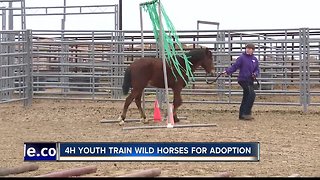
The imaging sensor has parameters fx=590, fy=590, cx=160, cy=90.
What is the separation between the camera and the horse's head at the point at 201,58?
1102 centimetres

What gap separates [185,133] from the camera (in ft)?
30.1

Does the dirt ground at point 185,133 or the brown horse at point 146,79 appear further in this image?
the brown horse at point 146,79

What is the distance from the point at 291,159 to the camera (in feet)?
23.6

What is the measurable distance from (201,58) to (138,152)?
199 inches

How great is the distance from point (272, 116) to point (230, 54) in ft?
6.49

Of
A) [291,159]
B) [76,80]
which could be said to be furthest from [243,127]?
[76,80]

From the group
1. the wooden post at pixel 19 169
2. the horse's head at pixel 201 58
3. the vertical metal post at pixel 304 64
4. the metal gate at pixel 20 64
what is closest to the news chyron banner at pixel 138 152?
the wooden post at pixel 19 169

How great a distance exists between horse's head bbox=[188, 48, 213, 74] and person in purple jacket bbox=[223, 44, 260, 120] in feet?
1.54

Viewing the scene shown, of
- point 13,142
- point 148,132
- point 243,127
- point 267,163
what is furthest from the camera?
point 243,127

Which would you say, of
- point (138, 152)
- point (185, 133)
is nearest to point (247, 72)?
point (185, 133)

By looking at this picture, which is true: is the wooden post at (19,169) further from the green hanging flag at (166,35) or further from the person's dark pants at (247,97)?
the person's dark pants at (247,97)

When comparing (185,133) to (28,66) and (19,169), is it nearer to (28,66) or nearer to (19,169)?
(19,169)

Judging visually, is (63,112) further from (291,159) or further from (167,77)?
(291,159)

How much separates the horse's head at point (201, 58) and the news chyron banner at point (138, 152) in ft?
15.6
